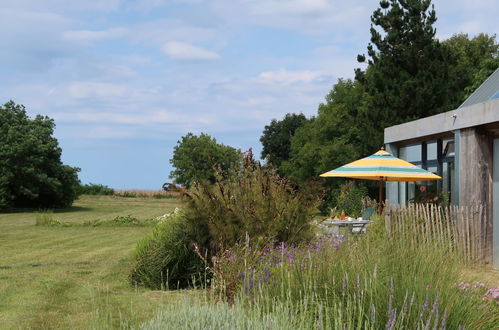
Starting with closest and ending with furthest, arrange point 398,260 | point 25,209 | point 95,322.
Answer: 1. point 95,322
2. point 398,260
3. point 25,209

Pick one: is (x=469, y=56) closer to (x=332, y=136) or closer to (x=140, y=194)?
(x=332, y=136)

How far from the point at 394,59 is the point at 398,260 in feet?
92.3

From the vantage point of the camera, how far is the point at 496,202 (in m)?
13.0

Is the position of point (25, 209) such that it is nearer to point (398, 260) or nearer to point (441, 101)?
point (441, 101)

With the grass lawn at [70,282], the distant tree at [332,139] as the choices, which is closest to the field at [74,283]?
the grass lawn at [70,282]

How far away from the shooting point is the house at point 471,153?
12930mm

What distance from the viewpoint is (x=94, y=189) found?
190 ft

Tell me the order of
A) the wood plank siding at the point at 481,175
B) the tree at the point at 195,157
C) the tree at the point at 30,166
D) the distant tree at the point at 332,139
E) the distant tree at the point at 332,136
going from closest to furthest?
the wood plank siding at the point at 481,175
the distant tree at the point at 332,139
the distant tree at the point at 332,136
the tree at the point at 30,166
the tree at the point at 195,157

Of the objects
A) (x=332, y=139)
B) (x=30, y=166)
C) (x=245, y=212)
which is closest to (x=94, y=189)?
(x=30, y=166)

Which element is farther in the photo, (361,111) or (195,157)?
(195,157)

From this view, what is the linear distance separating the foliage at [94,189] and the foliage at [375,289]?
5261 cm

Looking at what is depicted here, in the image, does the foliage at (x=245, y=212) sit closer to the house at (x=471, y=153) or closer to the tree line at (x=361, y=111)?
the house at (x=471, y=153)

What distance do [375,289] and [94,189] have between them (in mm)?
55481

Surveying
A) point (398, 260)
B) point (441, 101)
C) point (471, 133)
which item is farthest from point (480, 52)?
point (398, 260)
